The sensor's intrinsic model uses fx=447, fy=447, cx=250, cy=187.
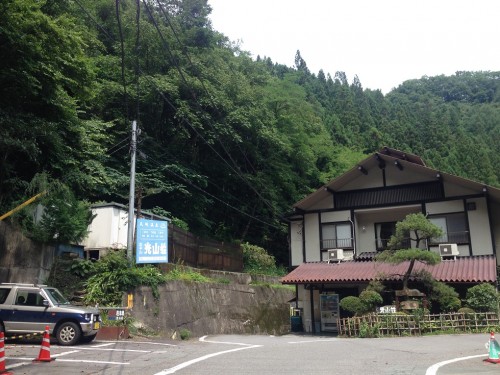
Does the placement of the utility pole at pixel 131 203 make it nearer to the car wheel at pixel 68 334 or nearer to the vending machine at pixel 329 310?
the car wheel at pixel 68 334

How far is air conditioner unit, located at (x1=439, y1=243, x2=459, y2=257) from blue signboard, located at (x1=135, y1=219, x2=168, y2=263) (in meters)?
13.8

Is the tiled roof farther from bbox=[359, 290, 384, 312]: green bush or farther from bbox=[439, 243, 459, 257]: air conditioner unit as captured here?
bbox=[359, 290, 384, 312]: green bush

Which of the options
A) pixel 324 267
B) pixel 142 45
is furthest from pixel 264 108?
pixel 324 267

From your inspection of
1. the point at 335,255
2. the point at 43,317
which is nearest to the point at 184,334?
the point at 43,317

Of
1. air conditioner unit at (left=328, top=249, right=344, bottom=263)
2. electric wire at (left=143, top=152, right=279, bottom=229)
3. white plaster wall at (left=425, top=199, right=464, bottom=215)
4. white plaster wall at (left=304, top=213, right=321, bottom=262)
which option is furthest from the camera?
electric wire at (left=143, top=152, right=279, bottom=229)

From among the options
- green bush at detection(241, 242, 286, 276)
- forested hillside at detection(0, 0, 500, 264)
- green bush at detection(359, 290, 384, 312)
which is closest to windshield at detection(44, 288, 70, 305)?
forested hillside at detection(0, 0, 500, 264)

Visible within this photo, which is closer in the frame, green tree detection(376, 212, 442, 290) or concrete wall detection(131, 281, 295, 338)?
concrete wall detection(131, 281, 295, 338)

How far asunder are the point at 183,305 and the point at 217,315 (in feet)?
11.2

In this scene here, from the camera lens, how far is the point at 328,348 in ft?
44.7

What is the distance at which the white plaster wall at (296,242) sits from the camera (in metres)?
26.7

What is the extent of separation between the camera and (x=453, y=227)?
75.8 feet

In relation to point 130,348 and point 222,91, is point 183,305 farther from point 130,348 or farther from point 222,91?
point 222,91

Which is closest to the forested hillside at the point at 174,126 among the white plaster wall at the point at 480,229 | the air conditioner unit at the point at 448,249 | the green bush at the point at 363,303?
the green bush at the point at 363,303

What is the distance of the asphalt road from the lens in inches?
368
